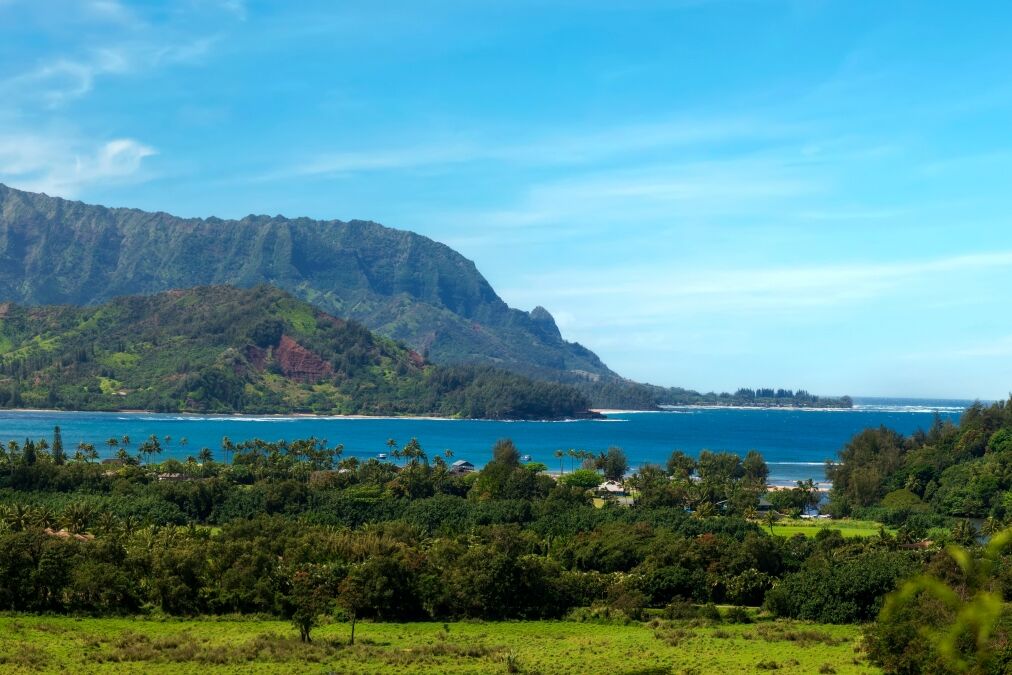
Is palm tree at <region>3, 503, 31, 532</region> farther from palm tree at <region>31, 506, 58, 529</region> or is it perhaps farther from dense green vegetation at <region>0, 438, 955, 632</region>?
palm tree at <region>31, 506, 58, 529</region>

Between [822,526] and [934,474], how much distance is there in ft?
115

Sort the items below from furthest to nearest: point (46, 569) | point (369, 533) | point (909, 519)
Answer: point (909, 519) < point (369, 533) < point (46, 569)

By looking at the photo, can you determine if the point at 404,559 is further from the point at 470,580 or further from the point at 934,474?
the point at 934,474

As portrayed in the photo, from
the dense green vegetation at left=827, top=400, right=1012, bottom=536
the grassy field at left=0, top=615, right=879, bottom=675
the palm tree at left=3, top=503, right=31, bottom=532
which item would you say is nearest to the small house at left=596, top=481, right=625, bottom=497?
the dense green vegetation at left=827, top=400, right=1012, bottom=536

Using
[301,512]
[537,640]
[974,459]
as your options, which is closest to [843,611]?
[537,640]

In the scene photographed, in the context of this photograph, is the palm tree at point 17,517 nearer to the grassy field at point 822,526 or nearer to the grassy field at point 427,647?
the grassy field at point 427,647

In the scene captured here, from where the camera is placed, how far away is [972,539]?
3602 inches

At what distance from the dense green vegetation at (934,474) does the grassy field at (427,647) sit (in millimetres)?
43720

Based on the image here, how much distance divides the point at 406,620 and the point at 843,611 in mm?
28330

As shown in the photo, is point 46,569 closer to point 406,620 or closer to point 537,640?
point 406,620

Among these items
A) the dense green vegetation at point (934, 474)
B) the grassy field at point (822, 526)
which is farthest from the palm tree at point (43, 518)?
the dense green vegetation at point (934, 474)

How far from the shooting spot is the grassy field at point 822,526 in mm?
111938

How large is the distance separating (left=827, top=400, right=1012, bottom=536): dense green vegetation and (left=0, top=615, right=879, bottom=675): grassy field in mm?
43720

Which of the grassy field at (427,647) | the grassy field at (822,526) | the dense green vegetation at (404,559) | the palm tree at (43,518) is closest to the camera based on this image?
the grassy field at (427,647)
